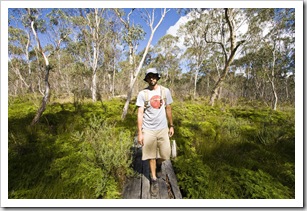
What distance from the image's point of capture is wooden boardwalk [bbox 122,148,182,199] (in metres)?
2.19

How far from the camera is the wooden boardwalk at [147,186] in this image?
86.0 inches

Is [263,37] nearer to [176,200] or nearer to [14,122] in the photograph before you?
[176,200]

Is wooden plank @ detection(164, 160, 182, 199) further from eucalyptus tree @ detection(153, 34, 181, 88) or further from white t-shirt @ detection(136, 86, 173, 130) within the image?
eucalyptus tree @ detection(153, 34, 181, 88)

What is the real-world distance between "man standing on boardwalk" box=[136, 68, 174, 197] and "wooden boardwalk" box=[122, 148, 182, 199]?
10 centimetres

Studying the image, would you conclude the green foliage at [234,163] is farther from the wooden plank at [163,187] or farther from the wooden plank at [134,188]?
the wooden plank at [134,188]

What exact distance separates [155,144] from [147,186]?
0.68 metres

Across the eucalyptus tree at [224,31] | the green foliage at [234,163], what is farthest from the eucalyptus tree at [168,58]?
the green foliage at [234,163]

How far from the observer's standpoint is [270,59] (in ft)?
59.4

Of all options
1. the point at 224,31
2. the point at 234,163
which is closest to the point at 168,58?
the point at 224,31

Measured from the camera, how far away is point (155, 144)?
2287mm

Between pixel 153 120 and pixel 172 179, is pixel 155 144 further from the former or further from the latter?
pixel 172 179

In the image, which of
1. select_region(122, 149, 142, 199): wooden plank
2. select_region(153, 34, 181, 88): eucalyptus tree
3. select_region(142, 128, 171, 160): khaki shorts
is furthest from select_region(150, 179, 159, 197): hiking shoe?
select_region(153, 34, 181, 88): eucalyptus tree

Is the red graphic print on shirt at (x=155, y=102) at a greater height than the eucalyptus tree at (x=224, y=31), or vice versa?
the eucalyptus tree at (x=224, y=31)
